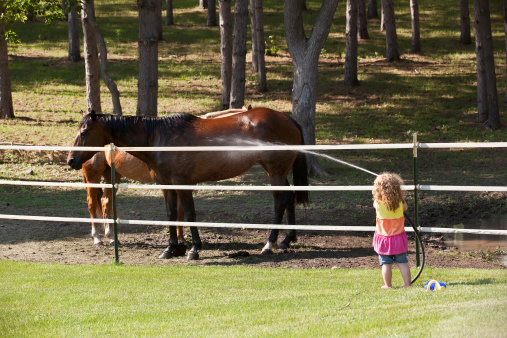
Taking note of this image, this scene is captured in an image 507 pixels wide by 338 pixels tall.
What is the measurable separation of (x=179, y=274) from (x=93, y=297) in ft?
4.25

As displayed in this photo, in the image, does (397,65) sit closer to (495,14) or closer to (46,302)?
(495,14)

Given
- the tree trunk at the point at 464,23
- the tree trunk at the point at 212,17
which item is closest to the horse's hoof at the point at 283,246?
the tree trunk at the point at 464,23

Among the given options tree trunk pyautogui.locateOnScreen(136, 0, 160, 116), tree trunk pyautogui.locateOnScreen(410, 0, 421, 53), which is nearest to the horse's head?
tree trunk pyautogui.locateOnScreen(136, 0, 160, 116)

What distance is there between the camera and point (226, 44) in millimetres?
20625

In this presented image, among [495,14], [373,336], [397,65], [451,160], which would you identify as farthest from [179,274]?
[495,14]

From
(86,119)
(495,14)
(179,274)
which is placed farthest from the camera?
(495,14)

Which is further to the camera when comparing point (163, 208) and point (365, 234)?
point (163, 208)

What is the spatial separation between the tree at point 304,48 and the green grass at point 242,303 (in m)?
7.25

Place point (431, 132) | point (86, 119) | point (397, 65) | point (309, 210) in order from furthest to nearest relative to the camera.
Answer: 1. point (397, 65)
2. point (431, 132)
3. point (309, 210)
4. point (86, 119)

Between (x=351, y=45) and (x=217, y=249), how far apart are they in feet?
50.8

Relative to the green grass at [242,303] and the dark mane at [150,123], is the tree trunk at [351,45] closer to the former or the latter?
the dark mane at [150,123]

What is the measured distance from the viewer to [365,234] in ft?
32.7

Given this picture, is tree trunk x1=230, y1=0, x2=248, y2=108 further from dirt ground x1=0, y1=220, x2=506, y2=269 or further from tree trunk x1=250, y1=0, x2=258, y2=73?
dirt ground x1=0, y1=220, x2=506, y2=269

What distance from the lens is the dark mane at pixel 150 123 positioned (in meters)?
8.88
